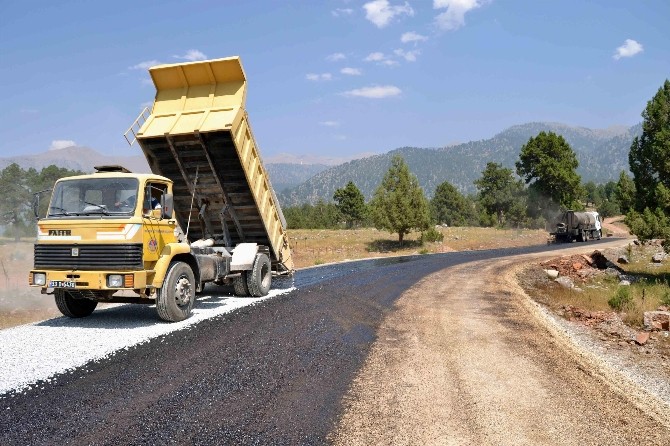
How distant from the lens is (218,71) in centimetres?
1055

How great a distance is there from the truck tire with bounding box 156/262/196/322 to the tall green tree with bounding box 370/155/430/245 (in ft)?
94.9

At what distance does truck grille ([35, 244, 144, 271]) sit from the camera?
26.7 feet

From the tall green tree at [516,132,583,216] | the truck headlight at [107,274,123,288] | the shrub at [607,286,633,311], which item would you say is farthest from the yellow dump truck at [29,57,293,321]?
the tall green tree at [516,132,583,216]

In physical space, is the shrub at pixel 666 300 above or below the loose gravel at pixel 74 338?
below

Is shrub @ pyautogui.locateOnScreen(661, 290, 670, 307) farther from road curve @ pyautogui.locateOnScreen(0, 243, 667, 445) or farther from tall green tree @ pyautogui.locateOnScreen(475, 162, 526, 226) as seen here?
tall green tree @ pyautogui.locateOnScreen(475, 162, 526, 226)

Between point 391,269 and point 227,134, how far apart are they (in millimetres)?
12691

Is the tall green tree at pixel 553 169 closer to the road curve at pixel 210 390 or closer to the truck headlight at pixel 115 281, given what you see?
the road curve at pixel 210 390

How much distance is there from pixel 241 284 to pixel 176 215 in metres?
2.39

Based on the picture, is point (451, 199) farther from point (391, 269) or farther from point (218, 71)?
point (218, 71)

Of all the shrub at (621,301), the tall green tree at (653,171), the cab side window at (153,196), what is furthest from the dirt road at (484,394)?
the tall green tree at (653,171)

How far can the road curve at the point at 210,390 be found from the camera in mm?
4645

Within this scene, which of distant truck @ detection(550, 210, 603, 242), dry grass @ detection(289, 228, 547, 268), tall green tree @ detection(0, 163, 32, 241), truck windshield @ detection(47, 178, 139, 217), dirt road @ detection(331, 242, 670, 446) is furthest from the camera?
tall green tree @ detection(0, 163, 32, 241)

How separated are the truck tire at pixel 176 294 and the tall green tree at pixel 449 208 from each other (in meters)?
93.7

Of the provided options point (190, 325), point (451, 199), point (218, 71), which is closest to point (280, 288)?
point (190, 325)
